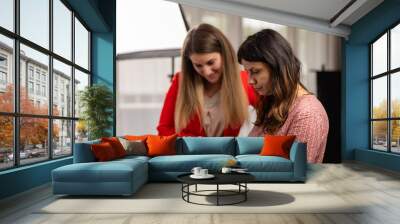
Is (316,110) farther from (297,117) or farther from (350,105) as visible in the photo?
(350,105)

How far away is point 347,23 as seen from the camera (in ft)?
27.8

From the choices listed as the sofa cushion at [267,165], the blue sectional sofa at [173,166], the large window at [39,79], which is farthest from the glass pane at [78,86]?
the sofa cushion at [267,165]

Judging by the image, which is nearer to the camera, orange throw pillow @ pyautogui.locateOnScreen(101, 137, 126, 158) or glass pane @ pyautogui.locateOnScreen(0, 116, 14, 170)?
glass pane @ pyautogui.locateOnScreen(0, 116, 14, 170)

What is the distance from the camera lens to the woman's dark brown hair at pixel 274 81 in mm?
6711

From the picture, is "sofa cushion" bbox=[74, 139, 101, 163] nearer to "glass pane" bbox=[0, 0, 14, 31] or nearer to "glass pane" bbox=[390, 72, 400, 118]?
"glass pane" bbox=[0, 0, 14, 31]

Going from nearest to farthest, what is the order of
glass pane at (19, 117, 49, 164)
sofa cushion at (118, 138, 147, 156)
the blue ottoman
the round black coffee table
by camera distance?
1. the round black coffee table
2. the blue ottoman
3. glass pane at (19, 117, 49, 164)
4. sofa cushion at (118, 138, 147, 156)

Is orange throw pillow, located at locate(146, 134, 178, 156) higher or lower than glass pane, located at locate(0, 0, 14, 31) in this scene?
lower

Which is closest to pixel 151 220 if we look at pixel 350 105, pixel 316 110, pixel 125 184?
pixel 125 184

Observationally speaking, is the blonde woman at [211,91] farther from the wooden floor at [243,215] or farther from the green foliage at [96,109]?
the wooden floor at [243,215]

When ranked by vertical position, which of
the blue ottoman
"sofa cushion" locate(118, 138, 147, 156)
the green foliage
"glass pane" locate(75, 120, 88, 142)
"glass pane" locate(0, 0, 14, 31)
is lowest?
the blue ottoman

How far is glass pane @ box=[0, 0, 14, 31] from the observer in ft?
15.2

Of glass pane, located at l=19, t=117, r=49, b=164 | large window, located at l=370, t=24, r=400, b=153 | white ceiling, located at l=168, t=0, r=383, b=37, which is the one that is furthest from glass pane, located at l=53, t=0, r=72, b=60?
large window, located at l=370, t=24, r=400, b=153

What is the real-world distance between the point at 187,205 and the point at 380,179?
11.4 feet

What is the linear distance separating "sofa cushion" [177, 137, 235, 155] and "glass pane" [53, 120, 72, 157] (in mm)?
1921
